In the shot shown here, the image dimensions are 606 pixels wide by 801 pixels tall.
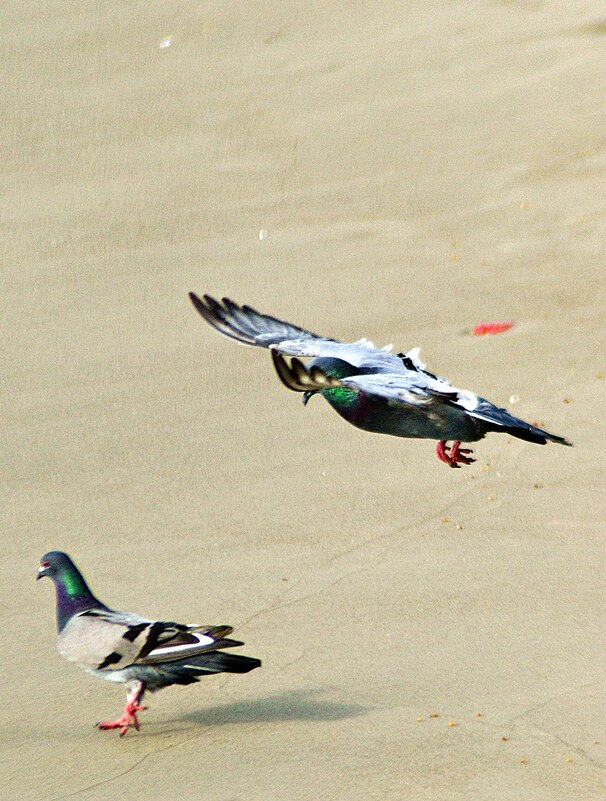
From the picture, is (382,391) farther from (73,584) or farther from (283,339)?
(73,584)

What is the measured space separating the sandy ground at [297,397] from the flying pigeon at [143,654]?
0.59 ft

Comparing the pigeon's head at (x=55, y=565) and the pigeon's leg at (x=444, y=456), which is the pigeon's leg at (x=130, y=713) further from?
the pigeon's leg at (x=444, y=456)

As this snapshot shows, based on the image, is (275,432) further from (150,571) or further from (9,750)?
(9,750)

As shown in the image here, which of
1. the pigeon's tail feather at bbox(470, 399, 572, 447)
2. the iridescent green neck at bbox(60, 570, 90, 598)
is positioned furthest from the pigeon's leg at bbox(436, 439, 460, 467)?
the iridescent green neck at bbox(60, 570, 90, 598)

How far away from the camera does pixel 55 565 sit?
611 cm

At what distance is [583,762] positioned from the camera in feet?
16.9

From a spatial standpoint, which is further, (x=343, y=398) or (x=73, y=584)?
(x=73, y=584)

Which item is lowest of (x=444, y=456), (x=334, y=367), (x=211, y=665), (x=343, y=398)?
(x=211, y=665)

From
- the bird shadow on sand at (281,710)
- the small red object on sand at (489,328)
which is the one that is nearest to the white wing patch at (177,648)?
the bird shadow on sand at (281,710)

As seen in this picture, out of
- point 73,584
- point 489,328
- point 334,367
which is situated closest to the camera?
point 334,367

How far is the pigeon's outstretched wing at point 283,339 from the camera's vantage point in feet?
17.5

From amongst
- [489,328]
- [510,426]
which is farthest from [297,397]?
[510,426]

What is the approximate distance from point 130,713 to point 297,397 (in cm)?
277

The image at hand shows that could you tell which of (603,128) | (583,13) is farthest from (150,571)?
(583,13)
